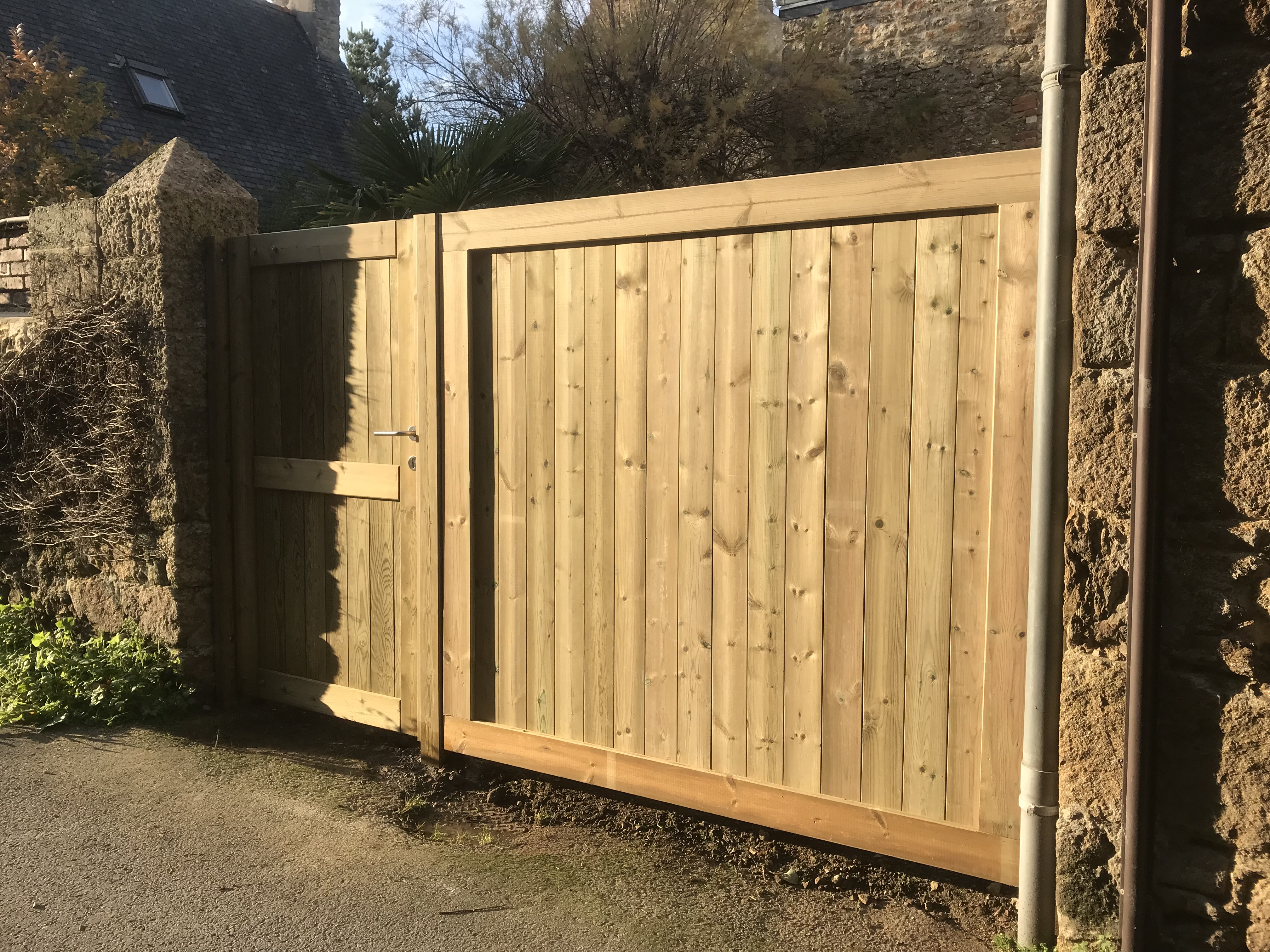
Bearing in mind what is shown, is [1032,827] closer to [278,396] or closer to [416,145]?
[278,396]

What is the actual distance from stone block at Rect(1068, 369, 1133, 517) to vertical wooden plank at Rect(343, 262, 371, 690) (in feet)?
8.63

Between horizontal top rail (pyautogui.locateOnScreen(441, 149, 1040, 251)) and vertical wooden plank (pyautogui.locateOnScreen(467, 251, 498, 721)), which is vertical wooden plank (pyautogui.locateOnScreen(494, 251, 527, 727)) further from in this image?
horizontal top rail (pyautogui.locateOnScreen(441, 149, 1040, 251))

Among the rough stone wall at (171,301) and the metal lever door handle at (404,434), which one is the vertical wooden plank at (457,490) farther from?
the rough stone wall at (171,301)

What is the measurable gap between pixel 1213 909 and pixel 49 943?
284 cm

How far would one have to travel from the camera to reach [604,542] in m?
3.41

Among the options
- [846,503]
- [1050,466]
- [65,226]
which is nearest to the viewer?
[1050,466]

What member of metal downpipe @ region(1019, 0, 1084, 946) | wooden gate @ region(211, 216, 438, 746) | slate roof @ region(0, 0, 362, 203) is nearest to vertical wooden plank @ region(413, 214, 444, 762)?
wooden gate @ region(211, 216, 438, 746)

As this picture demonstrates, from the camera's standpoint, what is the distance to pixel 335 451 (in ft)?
13.6

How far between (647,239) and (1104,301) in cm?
143

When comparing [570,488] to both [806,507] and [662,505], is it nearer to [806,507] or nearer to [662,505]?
[662,505]

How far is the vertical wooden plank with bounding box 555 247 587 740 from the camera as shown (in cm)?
342

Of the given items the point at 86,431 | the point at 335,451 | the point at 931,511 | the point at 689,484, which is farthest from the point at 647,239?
the point at 86,431

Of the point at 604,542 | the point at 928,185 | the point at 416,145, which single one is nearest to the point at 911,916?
the point at 604,542

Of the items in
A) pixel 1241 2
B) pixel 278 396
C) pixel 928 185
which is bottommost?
pixel 278 396
